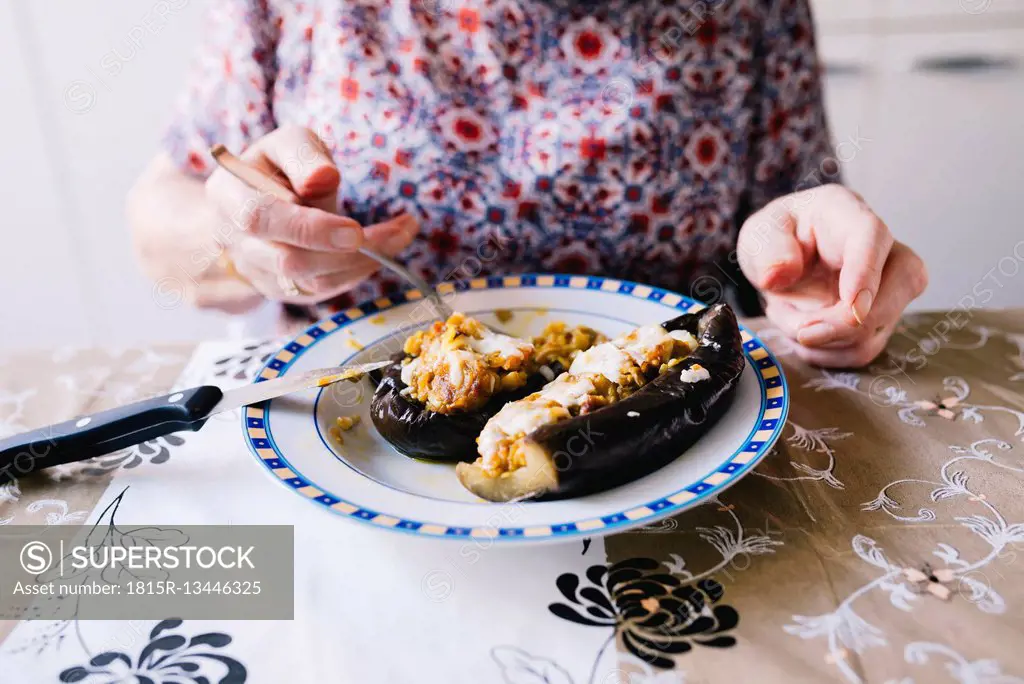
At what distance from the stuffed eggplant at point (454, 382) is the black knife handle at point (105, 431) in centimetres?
18

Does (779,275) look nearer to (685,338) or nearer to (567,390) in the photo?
(685,338)

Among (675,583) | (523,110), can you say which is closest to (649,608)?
(675,583)

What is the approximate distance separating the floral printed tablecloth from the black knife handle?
3 centimetres

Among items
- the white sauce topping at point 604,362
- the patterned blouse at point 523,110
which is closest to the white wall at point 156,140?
the patterned blouse at point 523,110

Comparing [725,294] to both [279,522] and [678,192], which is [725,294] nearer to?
[678,192]

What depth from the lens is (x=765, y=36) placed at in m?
1.25

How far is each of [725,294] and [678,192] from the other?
222 millimetres

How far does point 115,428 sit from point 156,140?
2.35 meters

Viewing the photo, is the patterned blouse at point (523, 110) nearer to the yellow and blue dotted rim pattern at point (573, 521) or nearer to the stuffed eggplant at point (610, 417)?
the yellow and blue dotted rim pattern at point (573, 521)

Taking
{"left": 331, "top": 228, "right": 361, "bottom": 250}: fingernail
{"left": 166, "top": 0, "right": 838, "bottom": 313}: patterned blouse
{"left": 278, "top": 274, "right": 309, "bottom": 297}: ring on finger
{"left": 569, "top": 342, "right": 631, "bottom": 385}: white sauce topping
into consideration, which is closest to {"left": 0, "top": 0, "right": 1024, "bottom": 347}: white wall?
{"left": 166, "top": 0, "right": 838, "bottom": 313}: patterned blouse

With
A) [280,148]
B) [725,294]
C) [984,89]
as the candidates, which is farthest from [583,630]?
[984,89]

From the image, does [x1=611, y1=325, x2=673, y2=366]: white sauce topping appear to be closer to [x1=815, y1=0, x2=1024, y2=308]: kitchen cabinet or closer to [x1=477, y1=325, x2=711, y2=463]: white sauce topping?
[x1=477, y1=325, x2=711, y2=463]: white sauce topping

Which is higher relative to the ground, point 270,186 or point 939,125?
point 270,186

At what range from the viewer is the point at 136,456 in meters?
0.86
